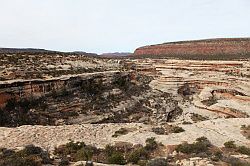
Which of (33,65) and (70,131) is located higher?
(33,65)

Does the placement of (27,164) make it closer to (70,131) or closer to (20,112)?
(70,131)

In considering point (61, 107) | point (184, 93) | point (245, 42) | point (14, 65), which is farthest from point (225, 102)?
point (245, 42)

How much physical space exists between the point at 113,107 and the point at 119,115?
4.78 feet

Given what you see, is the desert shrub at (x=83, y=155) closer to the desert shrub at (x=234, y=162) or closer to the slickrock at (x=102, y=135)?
the slickrock at (x=102, y=135)

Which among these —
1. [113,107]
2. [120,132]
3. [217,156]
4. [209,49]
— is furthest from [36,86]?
[209,49]

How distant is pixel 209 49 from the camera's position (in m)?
93.9

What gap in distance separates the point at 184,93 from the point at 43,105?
2009cm

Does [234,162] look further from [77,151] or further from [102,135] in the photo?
[102,135]

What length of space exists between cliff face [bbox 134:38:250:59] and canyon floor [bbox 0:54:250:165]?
115 feet

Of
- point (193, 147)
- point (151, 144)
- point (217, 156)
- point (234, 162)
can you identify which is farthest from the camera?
point (151, 144)

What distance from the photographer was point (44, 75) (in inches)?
1278

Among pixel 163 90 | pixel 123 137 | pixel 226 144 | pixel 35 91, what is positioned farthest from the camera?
pixel 163 90

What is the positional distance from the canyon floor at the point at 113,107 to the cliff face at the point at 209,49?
34913 mm

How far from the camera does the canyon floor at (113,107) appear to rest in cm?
1875
